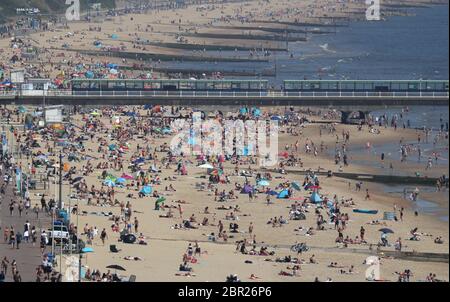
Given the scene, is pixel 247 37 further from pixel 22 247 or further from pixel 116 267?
pixel 116 267

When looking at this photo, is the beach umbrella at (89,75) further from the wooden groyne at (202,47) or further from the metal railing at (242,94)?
the wooden groyne at (202,47)

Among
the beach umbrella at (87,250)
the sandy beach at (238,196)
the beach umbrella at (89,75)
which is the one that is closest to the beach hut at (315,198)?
the sandy beach at (238,196)

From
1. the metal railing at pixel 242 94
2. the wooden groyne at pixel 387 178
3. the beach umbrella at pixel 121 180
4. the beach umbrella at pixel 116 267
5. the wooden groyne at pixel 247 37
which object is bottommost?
the wooden groyne at pixel 387 178

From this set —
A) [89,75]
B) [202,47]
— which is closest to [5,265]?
[89,75]

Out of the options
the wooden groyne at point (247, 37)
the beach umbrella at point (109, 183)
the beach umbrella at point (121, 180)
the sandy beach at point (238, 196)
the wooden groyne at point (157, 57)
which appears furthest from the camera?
the wooden groyne at point (247, 37)

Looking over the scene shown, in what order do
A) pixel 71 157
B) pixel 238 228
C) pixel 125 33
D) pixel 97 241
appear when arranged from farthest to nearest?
pixel 125 33
pixel 71 157
pixel 238 228
pixel 97 241

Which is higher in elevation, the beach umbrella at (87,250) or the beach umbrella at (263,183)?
the beach umbrella at (87,250)

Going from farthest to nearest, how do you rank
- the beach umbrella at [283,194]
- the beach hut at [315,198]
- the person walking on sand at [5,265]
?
the beach umbrella at [283,194] → the beach hut at [315,198] → the person walking on sand at [5,265]

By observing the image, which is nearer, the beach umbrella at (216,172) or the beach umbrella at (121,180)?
the beach umbrella at (121,180)
